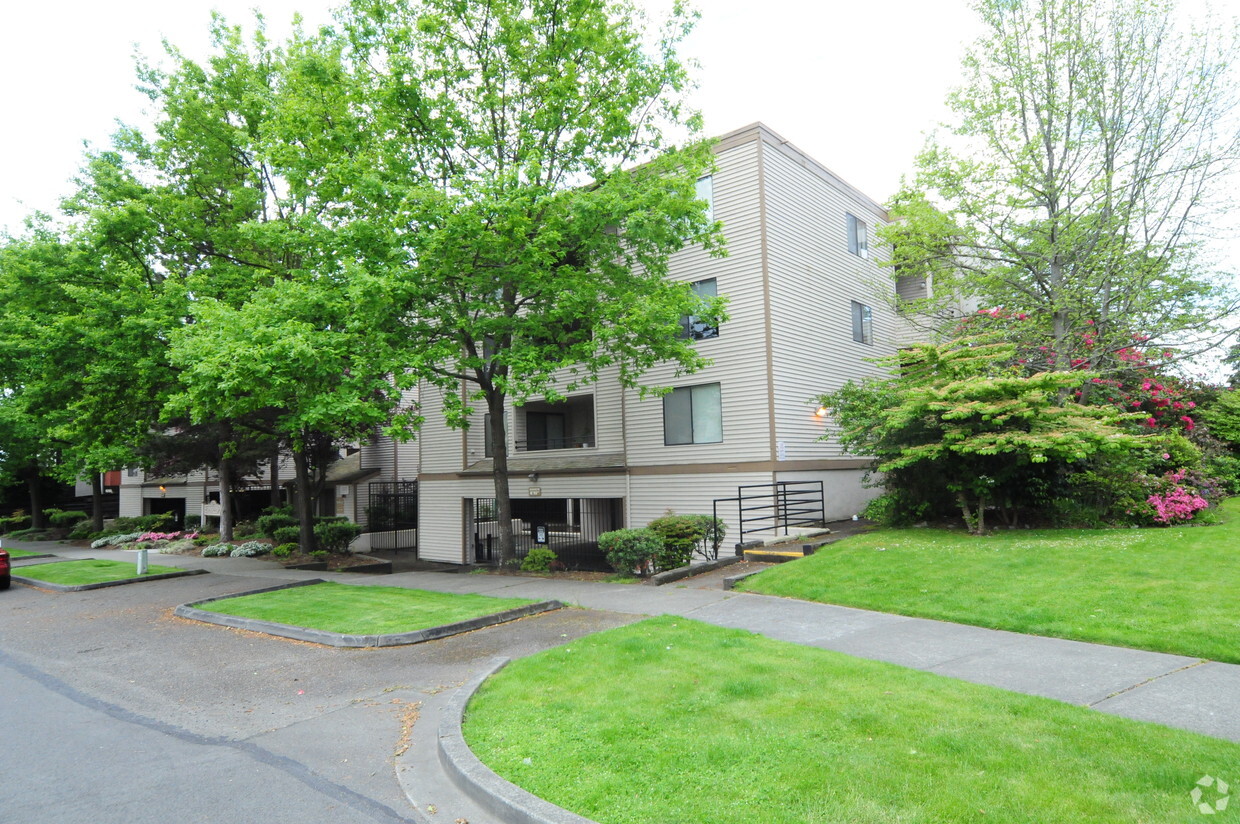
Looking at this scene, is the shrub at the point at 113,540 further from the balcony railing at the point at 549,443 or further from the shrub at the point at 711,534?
the shrub at the point at 711,534

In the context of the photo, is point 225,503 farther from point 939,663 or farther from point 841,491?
point 939,663

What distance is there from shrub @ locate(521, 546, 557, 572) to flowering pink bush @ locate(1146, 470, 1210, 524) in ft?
41.3

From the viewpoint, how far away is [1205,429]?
63.8 feet

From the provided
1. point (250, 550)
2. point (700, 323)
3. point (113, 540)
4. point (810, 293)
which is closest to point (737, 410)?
point (700, 323)

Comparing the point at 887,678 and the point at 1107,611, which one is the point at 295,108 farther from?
the point at 1107,611

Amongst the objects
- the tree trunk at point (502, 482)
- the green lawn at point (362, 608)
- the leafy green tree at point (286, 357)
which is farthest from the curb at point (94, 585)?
the tree trunk at point (502, 482)

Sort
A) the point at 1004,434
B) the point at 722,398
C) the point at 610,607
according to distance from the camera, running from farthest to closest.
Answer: the point at 722,398 < the point at 1004,434 < the point at 610,607

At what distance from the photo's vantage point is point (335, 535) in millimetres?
23719

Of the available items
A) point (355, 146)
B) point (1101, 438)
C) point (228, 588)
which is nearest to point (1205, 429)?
point (1101, 438)

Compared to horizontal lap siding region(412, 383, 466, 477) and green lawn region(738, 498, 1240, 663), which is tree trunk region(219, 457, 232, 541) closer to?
horizontal lap siding region(412, 383, 466, 477)

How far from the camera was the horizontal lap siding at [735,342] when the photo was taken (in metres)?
18.1

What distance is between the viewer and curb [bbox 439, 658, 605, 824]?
13.9 ft

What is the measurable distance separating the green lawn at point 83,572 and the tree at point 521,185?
1059 cm

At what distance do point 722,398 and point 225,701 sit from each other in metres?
13.6
